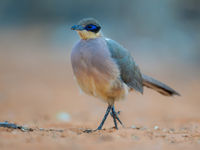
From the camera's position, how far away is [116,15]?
24.5m

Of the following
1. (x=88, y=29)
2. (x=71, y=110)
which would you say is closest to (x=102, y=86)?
(x=88, y=29)

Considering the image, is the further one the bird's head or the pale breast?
the bird's head

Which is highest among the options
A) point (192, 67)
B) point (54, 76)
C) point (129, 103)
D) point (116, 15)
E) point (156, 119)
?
point (116, 15)

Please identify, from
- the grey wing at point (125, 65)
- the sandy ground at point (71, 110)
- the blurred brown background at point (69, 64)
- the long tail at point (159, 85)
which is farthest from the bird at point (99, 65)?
the blurred brown background at point (69, 64)

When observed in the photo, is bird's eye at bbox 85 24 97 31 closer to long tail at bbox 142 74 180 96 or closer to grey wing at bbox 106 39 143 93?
grey wing at bbox 106 39 143 93

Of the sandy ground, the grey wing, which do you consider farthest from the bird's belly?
the sandy ground

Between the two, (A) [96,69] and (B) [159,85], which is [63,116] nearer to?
(B) [159,85]

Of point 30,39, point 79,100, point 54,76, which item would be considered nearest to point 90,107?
point 79,100

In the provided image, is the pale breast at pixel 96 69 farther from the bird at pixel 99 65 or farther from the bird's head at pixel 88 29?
the bird's head at pixel 88 29

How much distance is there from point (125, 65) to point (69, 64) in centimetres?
1184

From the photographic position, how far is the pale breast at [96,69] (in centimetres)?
561

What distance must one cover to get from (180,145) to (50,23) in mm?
23399

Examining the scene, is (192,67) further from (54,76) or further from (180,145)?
(180,145)

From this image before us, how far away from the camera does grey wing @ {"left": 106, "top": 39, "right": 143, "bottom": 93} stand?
5.93 meters
